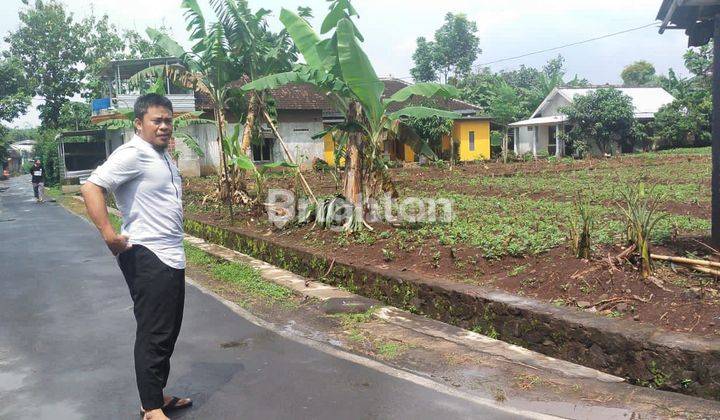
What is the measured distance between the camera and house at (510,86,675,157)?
1438 inches

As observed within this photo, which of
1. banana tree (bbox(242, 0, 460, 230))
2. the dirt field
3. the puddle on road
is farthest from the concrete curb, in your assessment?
the puddle on road

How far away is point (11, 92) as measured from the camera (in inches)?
1407

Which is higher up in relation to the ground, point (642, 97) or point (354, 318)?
point (642, 97)

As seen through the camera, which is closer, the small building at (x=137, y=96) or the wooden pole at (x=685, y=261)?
the wooden pole at (x=685, y=261)

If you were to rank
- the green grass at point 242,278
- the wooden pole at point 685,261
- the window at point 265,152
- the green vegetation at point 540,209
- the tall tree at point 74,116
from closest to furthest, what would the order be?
1. the wooden pole at point 685,261
2. the green vegetation at point 540,209
3. the green grass at point 242,278
4. the window at point 265,152
5. the tall tree at point 74,116

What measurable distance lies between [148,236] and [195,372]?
4.80 ft

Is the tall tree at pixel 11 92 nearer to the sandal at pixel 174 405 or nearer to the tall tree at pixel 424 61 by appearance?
the tall tree at pixel 424 61

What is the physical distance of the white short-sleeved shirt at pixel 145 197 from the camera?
147 inches

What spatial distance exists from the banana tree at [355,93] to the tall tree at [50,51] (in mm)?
35593

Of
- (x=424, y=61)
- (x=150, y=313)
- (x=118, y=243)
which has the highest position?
(x=424, y=61)

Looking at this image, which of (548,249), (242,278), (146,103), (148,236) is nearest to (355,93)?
(242,278)

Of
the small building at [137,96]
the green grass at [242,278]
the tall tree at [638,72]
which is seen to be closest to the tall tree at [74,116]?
the small building at [137,96]

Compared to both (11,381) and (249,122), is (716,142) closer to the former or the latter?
(11,381)

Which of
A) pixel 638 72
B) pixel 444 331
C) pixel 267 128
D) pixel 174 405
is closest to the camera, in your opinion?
pixel 174 405
